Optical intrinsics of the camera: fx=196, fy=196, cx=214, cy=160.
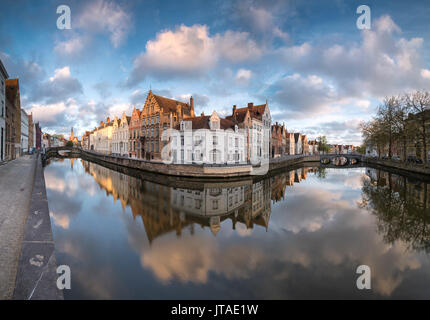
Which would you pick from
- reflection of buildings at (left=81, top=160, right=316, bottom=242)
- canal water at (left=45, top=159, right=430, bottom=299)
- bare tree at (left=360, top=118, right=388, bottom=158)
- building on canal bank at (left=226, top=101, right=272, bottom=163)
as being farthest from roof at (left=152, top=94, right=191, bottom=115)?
bare tree at (left=360, top=118, right=388, bottom=158)

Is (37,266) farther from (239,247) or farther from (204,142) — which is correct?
(204,142)

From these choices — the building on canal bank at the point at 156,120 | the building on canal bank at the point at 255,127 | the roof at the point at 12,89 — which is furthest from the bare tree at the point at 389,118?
the roof at the point at 12,89

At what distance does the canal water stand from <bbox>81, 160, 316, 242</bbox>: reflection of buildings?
0.06 metres

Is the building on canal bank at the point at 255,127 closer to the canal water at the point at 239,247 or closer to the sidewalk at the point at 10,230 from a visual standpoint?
the canal water at the point at 239,247

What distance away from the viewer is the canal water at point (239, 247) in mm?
4738

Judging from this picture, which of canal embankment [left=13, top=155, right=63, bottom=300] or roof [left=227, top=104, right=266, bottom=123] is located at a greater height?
roof [left=227, top=104, right=266, bottom=123]

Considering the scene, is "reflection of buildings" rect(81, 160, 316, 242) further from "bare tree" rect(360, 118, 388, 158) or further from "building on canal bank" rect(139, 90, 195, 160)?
"bare tree" rect(360, 118, 388, 158)

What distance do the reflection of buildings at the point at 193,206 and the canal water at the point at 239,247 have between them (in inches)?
2.5

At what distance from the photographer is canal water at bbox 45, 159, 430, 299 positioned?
4738 mm

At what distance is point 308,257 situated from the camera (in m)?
6.25

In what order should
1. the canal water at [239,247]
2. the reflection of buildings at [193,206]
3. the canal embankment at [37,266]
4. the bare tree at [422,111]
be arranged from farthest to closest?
the bare tree at [422,111]
the reflection of buildings at [193,206]
the canal water at [239,247]
the canal embankment at [37,266]
